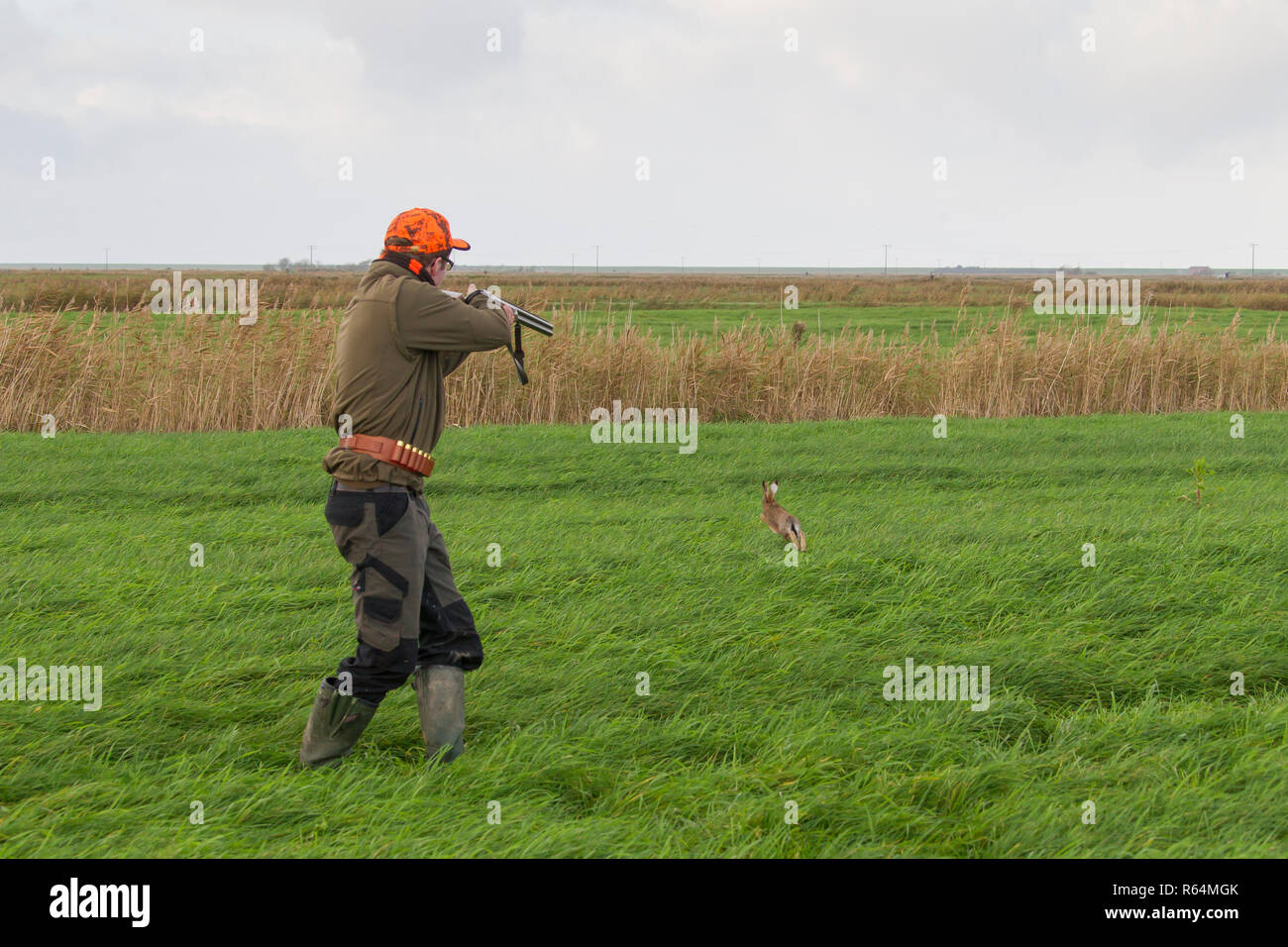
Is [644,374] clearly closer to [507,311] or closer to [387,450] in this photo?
[507,311]

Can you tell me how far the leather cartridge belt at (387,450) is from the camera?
4133mm

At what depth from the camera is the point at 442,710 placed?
14.2ft

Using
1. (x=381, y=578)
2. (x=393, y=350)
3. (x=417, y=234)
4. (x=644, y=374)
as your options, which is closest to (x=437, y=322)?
(x=393, y=350)

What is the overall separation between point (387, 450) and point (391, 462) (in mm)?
49

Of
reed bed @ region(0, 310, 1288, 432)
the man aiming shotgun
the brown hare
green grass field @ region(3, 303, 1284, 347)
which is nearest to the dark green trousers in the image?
the man aiming shotgun

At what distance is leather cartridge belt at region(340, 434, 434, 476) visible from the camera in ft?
13.6

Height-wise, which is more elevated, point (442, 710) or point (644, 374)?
point (644, 374)

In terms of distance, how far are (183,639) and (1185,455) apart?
1122 centimetres

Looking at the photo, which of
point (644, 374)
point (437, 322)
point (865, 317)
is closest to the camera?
point (437, 322)

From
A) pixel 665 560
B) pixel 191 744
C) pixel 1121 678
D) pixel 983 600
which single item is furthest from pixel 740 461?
pixel 191 744

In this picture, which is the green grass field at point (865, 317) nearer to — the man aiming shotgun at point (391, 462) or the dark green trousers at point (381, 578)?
the man aiming shotgun at point (391, 462)

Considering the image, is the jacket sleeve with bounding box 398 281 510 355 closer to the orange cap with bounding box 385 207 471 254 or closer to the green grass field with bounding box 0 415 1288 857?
the orange cap with bounding box 385 207 471 254
